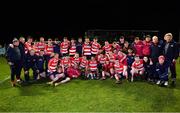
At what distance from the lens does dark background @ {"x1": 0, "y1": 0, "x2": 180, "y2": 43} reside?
34500 millimetres

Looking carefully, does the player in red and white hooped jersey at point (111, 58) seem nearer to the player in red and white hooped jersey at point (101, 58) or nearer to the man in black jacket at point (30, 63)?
the player in red and white hooped jersey at point (101, 58)

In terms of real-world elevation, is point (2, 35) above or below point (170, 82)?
above

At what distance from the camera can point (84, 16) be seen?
36188 millimetres

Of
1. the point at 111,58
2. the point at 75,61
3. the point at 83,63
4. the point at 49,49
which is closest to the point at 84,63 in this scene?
the point at 83,63

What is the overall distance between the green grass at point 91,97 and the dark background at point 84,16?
71.2 feet

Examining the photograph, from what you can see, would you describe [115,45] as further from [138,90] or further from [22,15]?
[22,15]

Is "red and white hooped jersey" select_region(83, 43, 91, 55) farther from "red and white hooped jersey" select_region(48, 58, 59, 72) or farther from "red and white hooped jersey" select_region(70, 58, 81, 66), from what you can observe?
"red and white hooped jersey" select_region(48, 58, 59, 72)

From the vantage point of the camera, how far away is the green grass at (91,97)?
9.68 metres

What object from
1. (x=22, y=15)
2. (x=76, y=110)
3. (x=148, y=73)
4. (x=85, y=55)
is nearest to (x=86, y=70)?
(x=85, y=55)

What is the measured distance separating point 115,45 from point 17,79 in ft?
17.1

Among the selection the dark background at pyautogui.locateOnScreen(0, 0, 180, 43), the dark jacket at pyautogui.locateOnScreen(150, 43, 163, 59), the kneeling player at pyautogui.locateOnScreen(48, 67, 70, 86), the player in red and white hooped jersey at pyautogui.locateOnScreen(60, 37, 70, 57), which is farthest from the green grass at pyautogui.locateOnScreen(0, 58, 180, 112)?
the dark background at pyautogui.locateOnScreen(0, 0, 180, 43)

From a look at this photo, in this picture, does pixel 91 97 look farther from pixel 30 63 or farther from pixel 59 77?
pixel 30 63

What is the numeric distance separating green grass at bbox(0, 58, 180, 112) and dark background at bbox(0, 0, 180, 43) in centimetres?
2170

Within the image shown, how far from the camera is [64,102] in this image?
33.9 feet
